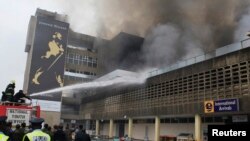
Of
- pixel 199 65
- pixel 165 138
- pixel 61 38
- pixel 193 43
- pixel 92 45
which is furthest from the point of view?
pixel 92 45

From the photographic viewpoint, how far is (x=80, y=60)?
63906 millimetres

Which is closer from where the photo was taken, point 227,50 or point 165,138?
point 227,50

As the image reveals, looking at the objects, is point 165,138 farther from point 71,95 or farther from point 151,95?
point 71,95

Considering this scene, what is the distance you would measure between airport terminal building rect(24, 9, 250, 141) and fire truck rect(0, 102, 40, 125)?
16081 mm

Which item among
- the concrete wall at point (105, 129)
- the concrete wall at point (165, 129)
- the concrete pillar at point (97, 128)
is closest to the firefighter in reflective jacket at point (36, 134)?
the concrete wall at point (165, 129)

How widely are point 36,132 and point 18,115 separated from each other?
702 centimetres

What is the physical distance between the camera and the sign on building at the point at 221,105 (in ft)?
74.1

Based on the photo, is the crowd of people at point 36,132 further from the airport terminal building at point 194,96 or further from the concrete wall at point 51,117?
the concrete wall at point 51,117

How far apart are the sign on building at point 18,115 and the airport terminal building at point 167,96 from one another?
16.2m

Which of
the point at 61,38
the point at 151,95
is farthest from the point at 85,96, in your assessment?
the point at 151,95

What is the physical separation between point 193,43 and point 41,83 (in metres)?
28.6

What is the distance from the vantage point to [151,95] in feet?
110

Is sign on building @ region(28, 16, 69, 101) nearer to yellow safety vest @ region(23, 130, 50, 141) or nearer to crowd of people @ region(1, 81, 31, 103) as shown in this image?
crowd of people @ region(1, 81, 31, 103)

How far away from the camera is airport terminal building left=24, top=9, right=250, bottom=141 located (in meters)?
23.3
